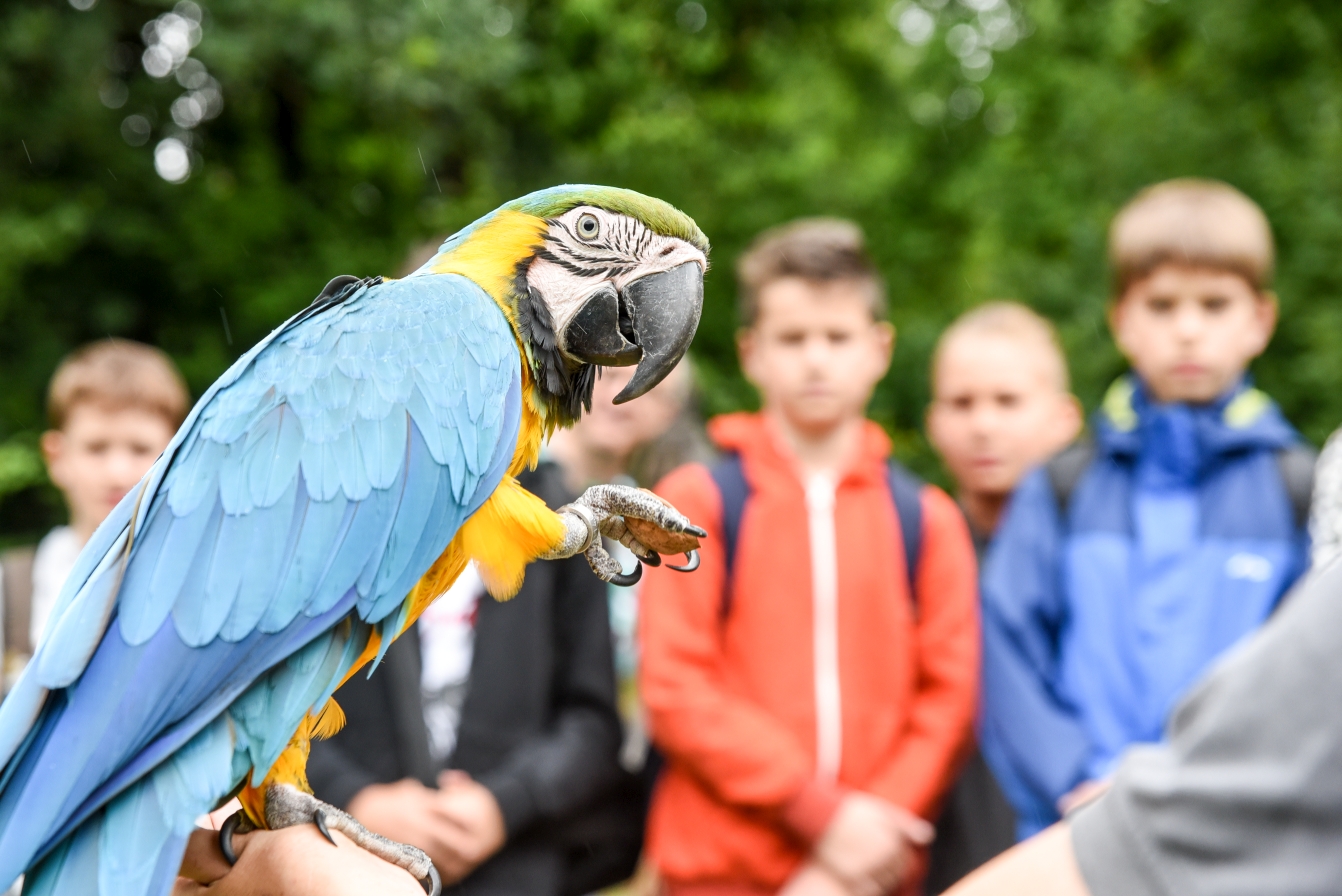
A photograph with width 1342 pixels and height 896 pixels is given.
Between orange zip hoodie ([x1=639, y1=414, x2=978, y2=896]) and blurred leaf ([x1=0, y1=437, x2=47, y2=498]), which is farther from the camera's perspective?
blurred leaf ([x1=0, y1=437, x2=47, y2=498])

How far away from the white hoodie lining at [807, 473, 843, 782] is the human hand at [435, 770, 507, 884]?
2.33ft

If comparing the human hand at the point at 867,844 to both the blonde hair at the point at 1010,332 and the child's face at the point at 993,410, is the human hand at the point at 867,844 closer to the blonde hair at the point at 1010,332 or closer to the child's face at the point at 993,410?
the child's face at the point at 993,410

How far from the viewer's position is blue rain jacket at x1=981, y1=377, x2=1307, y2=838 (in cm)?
249

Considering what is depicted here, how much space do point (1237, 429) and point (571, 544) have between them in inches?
74.5

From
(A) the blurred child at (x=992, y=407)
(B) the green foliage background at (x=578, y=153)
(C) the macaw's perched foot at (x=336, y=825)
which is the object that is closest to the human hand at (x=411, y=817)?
(C) the macaw's perched foot at (x=336, y=825)

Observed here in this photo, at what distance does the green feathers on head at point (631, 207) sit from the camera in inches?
56.8

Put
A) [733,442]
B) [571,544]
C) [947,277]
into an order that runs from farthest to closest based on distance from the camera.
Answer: [947,277] → [733,442] → [571,544]

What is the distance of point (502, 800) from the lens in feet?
8.29

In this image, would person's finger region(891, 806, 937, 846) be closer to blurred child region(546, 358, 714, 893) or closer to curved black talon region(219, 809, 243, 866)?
blurred child region(546, 358, 714, 893)

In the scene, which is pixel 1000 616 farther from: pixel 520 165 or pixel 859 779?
pixel 520 165

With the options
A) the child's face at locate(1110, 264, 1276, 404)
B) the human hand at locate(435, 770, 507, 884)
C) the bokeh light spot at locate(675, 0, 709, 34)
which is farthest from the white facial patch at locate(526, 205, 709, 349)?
the bokeh light spot at locate(675, 0, 709, 34)

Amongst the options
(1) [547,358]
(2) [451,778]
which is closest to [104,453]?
(2) [451,778]

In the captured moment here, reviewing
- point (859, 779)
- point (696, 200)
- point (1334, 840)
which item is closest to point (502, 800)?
point (859, 779)

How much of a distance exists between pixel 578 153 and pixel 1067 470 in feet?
21.9
